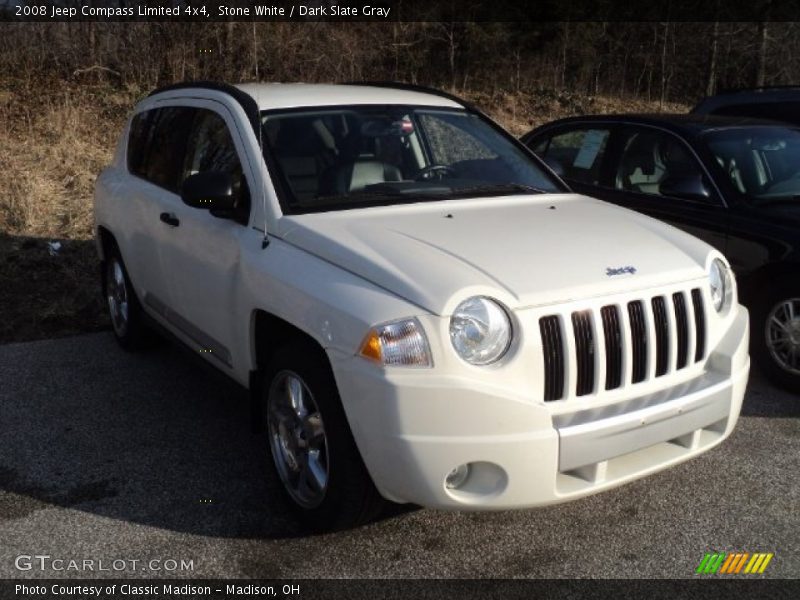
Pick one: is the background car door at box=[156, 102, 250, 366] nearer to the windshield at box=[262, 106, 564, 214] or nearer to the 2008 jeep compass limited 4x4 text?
the 2008 jeep compass limited 4x4 text

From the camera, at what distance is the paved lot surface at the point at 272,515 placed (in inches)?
134

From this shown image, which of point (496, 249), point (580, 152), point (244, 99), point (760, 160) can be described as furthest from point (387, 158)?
point (760, 160)

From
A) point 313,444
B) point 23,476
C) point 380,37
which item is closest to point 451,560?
point 313,444

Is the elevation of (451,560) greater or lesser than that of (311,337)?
lesser

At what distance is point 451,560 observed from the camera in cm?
344

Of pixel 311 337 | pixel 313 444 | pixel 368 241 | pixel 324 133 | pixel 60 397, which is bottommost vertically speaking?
pixel 60 397

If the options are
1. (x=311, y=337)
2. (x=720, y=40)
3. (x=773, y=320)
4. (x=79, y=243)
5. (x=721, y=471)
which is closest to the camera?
(x=311, y=337)

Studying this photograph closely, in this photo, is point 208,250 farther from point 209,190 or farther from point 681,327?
point 681,327

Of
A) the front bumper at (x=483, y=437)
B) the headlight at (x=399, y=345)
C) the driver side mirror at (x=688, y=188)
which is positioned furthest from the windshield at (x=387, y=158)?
the driver side mirror at (x=688, y=188)

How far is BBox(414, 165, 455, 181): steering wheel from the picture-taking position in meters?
4.47

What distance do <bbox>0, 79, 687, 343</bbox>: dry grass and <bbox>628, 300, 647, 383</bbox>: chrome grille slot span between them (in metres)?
4.87

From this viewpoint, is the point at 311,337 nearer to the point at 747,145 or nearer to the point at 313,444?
the point at 313,444

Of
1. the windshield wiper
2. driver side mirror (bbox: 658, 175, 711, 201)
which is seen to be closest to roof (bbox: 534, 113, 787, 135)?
driver side mirror (bbox: 658, 175, 711, 201)

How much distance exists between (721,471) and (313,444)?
6.83 ft
